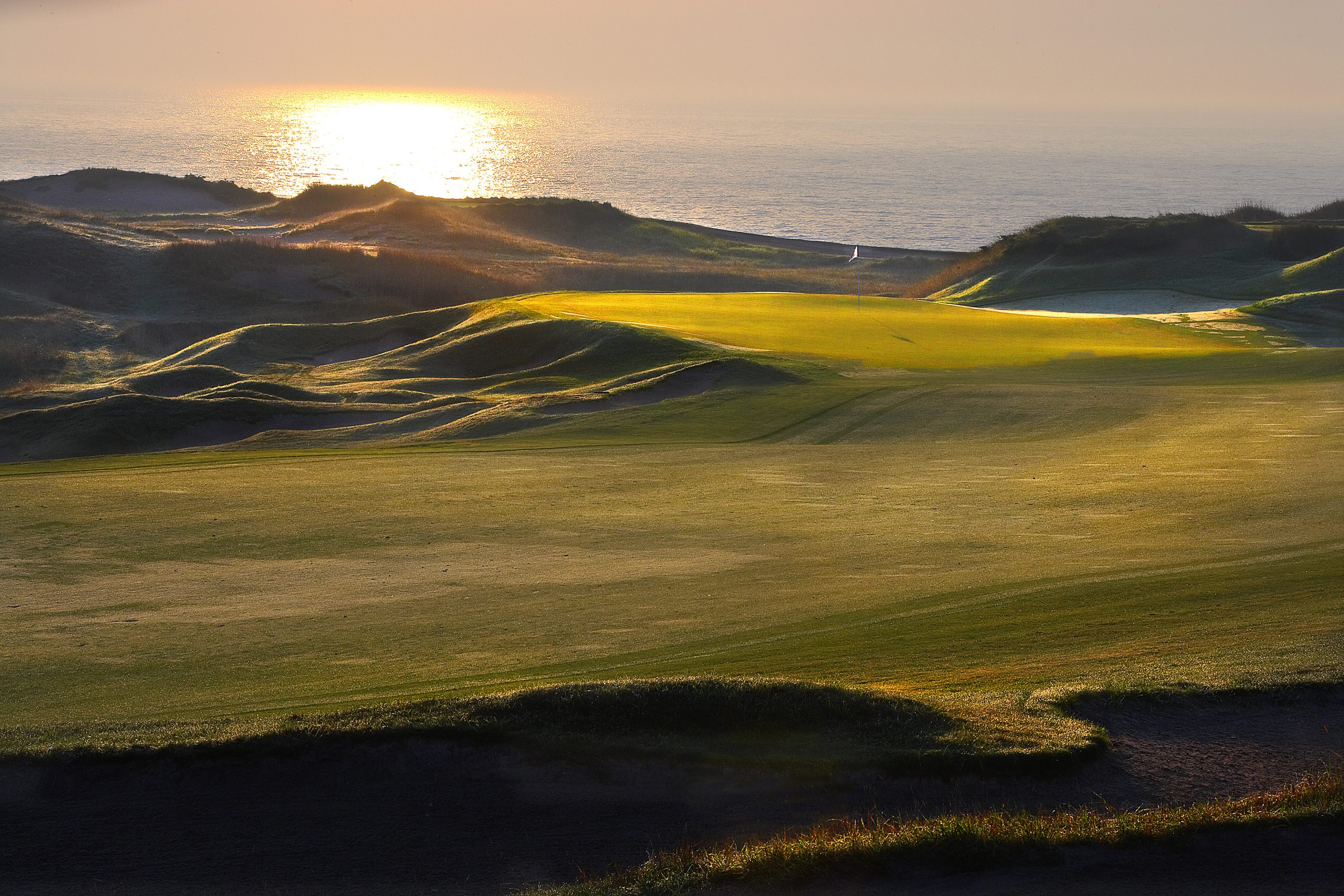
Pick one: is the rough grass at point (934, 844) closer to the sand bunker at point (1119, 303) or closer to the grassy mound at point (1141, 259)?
the sand bunker at point (1119, 303)

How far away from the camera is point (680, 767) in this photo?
9109 millimetres

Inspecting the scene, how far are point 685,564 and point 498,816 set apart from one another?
710 cm

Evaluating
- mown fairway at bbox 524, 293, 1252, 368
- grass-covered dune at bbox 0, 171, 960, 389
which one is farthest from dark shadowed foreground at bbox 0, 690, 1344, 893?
grass-covered dune at bbox 0, 171, 960, 389

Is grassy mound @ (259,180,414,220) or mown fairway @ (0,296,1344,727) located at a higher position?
grassy mound @ (259,180,414,220)

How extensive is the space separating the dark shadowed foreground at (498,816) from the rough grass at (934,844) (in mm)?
118

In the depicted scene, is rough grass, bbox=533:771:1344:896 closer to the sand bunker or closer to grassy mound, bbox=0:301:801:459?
grassy mound, bbox=0:301:801:459

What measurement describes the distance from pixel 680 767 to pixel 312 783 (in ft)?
8.84

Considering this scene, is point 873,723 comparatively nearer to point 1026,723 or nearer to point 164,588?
point 1026,723

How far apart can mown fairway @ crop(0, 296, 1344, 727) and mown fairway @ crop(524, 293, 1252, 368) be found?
35.5 ft

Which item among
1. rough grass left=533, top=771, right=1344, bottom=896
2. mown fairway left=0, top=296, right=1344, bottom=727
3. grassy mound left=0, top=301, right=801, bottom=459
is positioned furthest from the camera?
grassy mound left=0, top=301, right=801, bottom=459

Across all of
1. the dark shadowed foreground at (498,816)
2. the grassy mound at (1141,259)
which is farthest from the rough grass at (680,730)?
the grassy mound at (1141,259)

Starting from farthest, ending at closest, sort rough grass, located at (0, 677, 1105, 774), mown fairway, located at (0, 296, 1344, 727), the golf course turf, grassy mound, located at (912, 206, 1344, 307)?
grassy mound, located at (912, 206, 1344, 307) < mown fairway, located at (0, 296, 1344, 727) < the golf course turf < rough grass, located at (0, 677, 1105, 774)

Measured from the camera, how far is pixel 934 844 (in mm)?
7871

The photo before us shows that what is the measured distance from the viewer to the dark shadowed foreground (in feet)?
25.7
